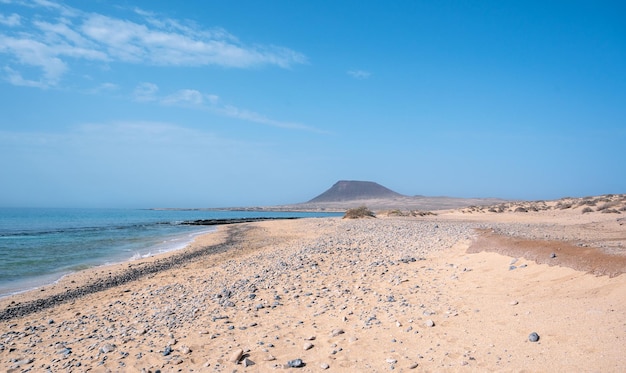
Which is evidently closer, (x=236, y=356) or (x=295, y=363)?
(x=295, y=363)

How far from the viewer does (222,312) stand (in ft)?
27.0

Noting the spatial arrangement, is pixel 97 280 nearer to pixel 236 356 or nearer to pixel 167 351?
pixel 167 351

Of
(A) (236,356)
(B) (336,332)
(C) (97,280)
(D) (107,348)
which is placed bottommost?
(C) (97,280)

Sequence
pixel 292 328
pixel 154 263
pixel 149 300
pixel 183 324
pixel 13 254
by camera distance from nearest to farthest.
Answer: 1. pixel 292 328
2. pixel 183 324
3. pixel 149 300
4. pixel 154 263
5. pixel 13 254

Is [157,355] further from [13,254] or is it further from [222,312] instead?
[13,254]

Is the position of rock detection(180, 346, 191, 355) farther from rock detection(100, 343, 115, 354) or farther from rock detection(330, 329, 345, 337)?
rock detection(330, 329, 345, 337)

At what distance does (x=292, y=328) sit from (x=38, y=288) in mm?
11732

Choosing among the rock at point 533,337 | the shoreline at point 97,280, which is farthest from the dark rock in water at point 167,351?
the shoreline at point 97,280

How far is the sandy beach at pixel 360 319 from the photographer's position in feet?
17.3

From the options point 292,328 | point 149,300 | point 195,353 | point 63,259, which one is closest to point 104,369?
point 195,353

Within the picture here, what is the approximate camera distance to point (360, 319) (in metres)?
7.09

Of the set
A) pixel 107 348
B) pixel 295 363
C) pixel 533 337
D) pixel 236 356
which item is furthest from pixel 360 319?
pixel 107 348

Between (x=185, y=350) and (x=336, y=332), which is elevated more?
(x=336, y=332)

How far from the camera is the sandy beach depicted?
17.3 feet
